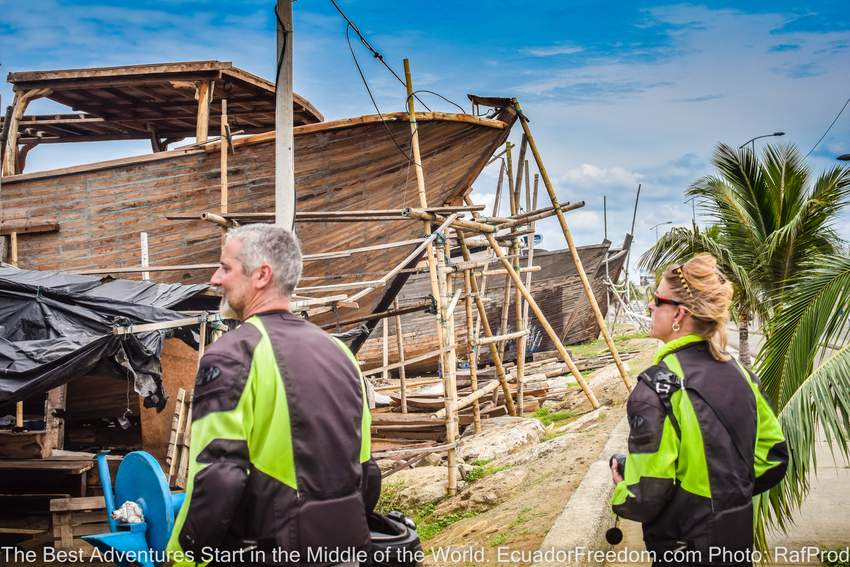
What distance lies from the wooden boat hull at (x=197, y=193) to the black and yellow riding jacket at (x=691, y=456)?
8366 millimetres

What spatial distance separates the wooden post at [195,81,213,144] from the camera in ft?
33.9

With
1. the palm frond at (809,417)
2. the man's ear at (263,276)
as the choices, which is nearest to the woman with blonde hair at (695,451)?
the man's ear at (263,276)

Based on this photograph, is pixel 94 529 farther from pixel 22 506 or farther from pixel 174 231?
pixel 174 231

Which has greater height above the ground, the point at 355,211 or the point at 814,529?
the point at 355,211

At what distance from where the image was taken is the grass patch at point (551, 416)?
455 inches

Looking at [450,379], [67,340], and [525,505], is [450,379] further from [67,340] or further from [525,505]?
[67,340]

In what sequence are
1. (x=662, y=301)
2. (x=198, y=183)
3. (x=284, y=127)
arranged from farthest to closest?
(x=198, y=183) < (x=284, y=127) < (x=662, y=301)

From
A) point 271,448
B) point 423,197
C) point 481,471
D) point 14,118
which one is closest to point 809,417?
point 271,448

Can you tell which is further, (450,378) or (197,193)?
(197,193)

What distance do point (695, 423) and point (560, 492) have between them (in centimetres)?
424

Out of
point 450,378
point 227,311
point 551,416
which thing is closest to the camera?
point 227,311

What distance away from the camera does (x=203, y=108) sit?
10.4 meters

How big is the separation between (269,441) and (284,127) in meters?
4.13

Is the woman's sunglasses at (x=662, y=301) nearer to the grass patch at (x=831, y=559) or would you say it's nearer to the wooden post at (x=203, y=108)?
the grass patch at (x=831, y=559)
